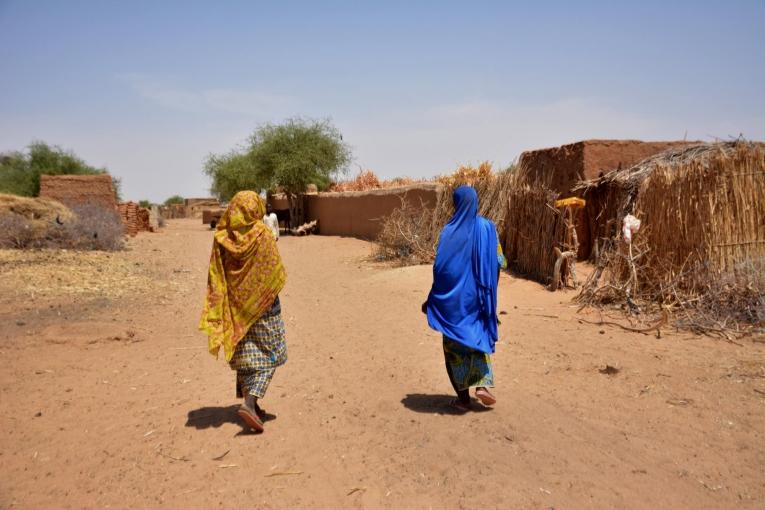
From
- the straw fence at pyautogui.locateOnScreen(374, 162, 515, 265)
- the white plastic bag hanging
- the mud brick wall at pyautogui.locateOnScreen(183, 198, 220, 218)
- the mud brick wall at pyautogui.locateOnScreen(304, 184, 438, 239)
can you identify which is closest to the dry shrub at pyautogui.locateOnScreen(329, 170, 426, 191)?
the mud brick wall at pyautogui.locateOnScreen(304, 184, 438, 239)

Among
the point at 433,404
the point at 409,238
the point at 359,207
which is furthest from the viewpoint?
the point at 359,207

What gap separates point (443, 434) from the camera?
3.71 m

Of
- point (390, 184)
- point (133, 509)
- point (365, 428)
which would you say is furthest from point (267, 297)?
point (390, 184)

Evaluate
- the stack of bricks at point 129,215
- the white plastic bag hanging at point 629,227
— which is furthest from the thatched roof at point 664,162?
the stack of bricks at point 129,215

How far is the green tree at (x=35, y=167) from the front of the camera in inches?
1043

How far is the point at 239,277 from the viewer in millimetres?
3855

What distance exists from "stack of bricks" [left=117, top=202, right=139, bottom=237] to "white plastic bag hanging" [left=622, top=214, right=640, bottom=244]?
18.0 metres

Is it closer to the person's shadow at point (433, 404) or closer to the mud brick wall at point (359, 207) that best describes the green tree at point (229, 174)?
the mud brick wall at point (359, 207)

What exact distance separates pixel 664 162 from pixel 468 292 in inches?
234

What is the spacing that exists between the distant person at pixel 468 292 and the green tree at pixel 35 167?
85.6ft

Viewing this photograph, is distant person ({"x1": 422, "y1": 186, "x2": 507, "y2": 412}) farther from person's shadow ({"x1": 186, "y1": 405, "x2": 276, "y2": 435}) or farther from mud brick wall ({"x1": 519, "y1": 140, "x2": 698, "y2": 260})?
mud brick wall ({"x1": 519, "y1": 140, "x2": 698, "y2": 260})

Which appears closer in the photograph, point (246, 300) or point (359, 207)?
point (246, 300)

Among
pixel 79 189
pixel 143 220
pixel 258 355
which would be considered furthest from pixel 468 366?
pixel 143 220

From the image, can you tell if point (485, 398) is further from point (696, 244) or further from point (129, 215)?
point (129, 215)
